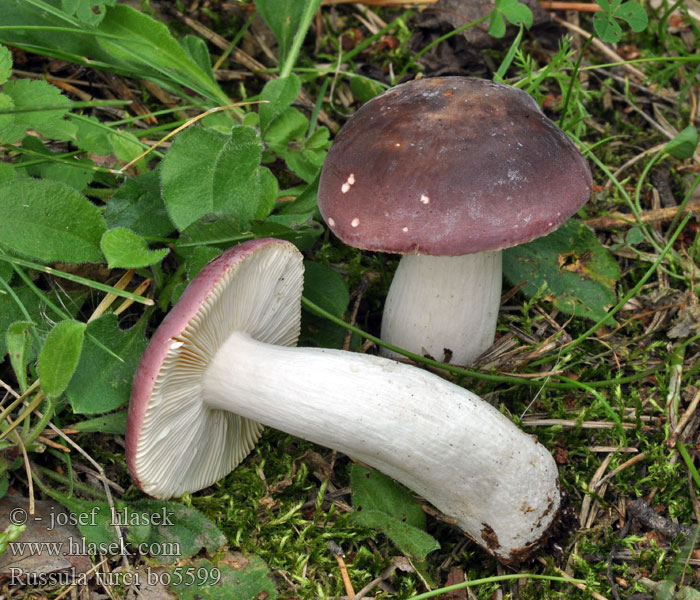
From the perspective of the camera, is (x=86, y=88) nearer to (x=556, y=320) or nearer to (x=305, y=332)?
(x=305, y=332)

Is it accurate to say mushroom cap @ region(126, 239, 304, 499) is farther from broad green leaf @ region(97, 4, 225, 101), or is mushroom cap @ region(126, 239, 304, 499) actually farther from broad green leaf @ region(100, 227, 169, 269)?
broad green leaf @ region(97, 4, 225, 101)

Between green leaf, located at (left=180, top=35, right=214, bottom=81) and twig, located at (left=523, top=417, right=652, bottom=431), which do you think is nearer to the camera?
twig, located at (left=523, top=417, right=652, bottom=431)

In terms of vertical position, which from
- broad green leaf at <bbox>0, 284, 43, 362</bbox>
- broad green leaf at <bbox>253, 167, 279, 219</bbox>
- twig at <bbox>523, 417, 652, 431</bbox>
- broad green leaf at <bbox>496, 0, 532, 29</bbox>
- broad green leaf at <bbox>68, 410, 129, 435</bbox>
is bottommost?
twig at <bbox>523, 417, 652, 431</bbox>

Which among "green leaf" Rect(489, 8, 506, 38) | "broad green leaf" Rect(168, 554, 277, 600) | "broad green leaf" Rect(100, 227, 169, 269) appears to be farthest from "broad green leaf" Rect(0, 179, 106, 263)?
"green leaf" Rect(489, 8, 506, 38)

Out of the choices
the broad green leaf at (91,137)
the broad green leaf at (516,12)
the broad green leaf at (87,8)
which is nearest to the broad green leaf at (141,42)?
the broad green leaf at (87,8)

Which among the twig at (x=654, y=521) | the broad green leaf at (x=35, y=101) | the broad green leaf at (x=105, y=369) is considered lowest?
the twig at (x=654, y=521)

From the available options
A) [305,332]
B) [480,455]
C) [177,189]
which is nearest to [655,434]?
[480,455]

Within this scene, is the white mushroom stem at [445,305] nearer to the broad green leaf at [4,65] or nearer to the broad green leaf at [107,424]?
the broad green leaf at [107,424]
